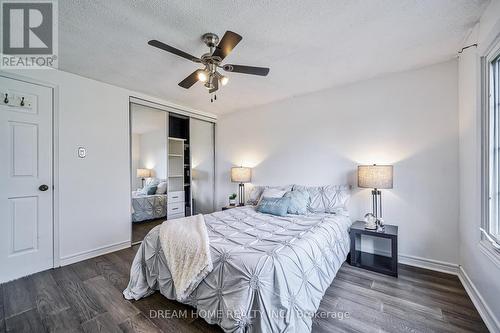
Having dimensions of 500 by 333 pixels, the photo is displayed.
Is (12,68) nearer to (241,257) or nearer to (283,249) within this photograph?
(241,257)

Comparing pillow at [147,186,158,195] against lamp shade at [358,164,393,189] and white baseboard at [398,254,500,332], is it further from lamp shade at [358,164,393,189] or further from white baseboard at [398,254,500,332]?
white baseboard at [398,254,500,332]

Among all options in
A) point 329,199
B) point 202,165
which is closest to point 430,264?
point 329,199

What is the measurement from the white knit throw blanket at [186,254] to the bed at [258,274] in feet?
0.20

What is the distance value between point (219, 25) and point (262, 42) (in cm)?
46

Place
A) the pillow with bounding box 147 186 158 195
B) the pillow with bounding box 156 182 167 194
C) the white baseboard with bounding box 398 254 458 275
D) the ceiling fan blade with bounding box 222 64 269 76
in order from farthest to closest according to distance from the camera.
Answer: the pillow with bounding box 156 182 167 194 < the pillow with bounding box 147 186 158 195 < the white baseboard with bounding box 398 254 458 275 < the ceiling fan blade with bounding box 222 64 269 76

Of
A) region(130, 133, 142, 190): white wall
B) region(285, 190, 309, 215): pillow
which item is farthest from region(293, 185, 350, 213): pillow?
region(130, 133, 142, 190): white wall

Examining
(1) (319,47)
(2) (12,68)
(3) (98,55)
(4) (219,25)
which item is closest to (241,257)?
(4) (219,25)

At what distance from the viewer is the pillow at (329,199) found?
9.52 feet

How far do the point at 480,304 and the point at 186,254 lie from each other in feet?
8.26

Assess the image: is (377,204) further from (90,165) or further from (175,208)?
(90,165)

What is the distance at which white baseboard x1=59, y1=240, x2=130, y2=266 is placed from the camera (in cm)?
271

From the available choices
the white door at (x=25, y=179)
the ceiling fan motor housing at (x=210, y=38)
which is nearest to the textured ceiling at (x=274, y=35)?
the ceiling fan motor housing at (x=210, y=38)

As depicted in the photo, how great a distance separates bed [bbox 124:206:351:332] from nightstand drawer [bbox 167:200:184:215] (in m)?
1.84

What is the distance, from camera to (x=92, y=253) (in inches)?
116
